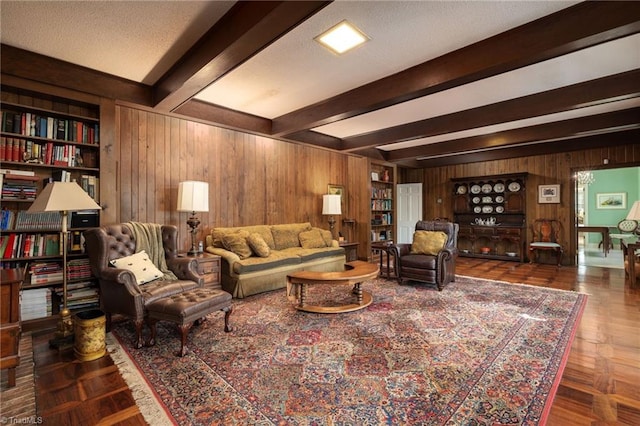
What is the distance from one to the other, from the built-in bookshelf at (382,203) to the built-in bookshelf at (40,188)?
5217 millimetres

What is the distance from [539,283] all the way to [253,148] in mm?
5105

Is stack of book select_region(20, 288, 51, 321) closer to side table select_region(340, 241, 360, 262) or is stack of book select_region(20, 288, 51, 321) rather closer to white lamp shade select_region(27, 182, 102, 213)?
white lamp shade select_region(27, 182, 102, 213)

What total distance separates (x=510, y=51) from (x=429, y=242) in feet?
9.56

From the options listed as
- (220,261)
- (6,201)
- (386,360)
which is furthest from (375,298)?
(6,201)

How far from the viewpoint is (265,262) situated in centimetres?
415

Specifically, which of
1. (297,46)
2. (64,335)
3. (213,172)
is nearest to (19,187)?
(64,335)

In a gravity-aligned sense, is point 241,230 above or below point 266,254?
above

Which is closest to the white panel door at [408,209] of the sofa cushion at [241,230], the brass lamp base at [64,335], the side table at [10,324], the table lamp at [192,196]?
the sofa cushion at [241,230]

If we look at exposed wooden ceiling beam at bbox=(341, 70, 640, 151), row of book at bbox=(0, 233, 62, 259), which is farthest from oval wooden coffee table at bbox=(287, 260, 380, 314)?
exposed wooden ceiling beam at bbox=(341, 70, 640, 151)

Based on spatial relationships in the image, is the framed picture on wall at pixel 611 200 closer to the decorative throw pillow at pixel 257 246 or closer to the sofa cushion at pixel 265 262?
the sofa cushion at pixel 265 262

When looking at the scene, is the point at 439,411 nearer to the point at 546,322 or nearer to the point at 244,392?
the point at 244,392

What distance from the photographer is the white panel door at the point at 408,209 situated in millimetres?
8641

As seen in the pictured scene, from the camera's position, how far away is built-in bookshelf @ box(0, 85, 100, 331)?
2.88 m

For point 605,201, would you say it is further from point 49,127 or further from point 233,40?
point 49,127
